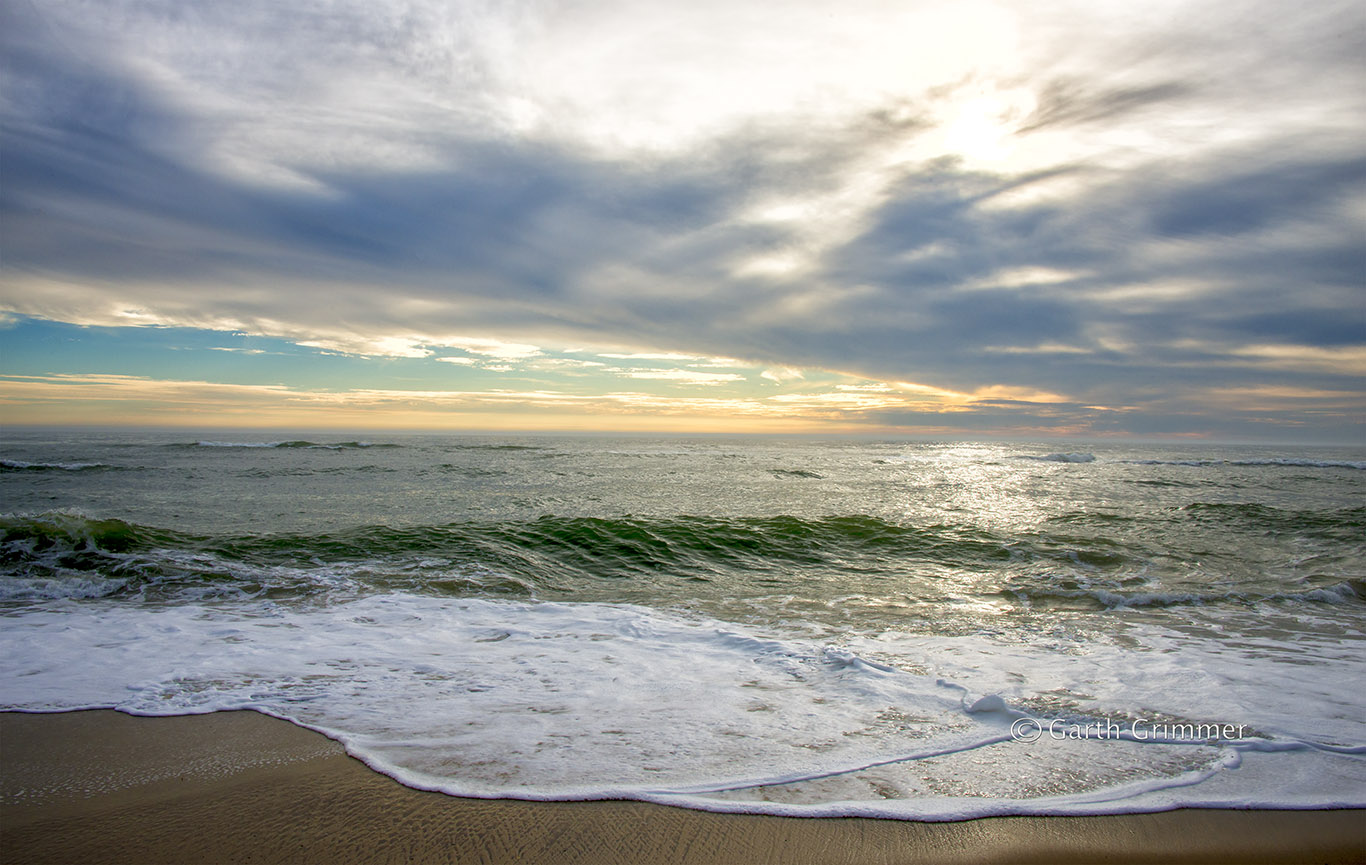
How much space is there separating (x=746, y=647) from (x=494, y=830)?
3.16 meters

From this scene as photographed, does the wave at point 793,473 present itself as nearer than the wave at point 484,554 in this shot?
No

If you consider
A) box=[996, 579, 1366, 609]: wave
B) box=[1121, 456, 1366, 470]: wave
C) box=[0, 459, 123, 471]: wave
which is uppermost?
box=[1121, 456, 1366, 470]: wave

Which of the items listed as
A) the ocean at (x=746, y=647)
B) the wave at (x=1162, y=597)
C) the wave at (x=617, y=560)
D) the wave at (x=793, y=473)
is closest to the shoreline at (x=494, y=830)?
the ocean at (x=746, y=647)

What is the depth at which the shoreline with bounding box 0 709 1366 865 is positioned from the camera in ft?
8.49

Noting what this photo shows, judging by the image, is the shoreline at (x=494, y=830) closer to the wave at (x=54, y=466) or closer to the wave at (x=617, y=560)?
the wave at (x=617, y=560)

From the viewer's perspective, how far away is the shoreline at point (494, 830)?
2.59 metres

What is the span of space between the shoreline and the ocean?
0.42 feet

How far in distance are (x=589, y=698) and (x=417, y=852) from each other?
1.82 m

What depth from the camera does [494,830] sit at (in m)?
2.72

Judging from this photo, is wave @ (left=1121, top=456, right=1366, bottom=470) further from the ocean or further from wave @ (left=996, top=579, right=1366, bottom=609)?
wave @ (left=996, top=579, right=1366, bottom=609)

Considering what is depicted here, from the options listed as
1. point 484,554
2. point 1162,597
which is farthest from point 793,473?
point 1162,597

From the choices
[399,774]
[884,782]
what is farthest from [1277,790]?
[399,774]

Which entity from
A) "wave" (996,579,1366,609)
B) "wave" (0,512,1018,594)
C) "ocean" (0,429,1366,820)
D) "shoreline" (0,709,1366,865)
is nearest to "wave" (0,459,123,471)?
"ocean" (0,429,1366,820)

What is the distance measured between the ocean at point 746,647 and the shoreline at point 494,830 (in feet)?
0.42
